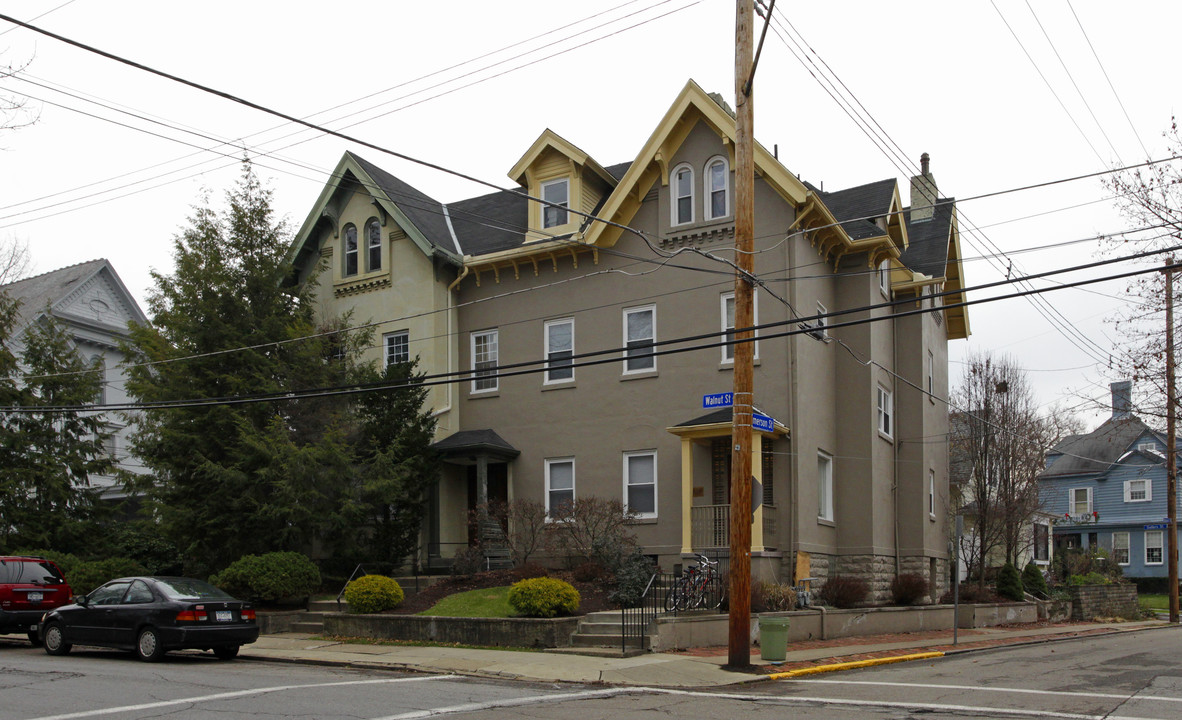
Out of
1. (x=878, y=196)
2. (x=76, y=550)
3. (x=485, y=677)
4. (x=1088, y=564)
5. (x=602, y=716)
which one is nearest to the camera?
(x=602, y=716)

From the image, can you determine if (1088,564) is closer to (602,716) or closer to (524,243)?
(524,243)

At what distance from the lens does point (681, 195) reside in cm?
2402

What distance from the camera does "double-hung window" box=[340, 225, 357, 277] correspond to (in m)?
28.5

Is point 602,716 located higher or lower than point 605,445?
lower

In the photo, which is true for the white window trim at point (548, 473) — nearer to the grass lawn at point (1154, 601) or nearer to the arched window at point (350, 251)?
the arched window at point (350, 251)

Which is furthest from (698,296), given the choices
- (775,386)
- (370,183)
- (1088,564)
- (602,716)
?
(1088,564)

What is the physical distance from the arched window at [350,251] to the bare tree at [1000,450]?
20483 mm

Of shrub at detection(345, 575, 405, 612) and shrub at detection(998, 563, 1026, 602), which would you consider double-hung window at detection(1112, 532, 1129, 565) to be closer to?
shrub at detection(998, 563, 1026, 602)

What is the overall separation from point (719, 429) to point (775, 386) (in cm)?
173

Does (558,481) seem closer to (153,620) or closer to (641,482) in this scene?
(641,482)

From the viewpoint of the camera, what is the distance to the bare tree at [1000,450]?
110ft

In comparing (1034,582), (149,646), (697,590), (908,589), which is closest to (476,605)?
(697,590)

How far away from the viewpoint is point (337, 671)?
49.2 feet

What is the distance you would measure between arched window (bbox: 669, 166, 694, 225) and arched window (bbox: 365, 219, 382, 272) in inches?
345
